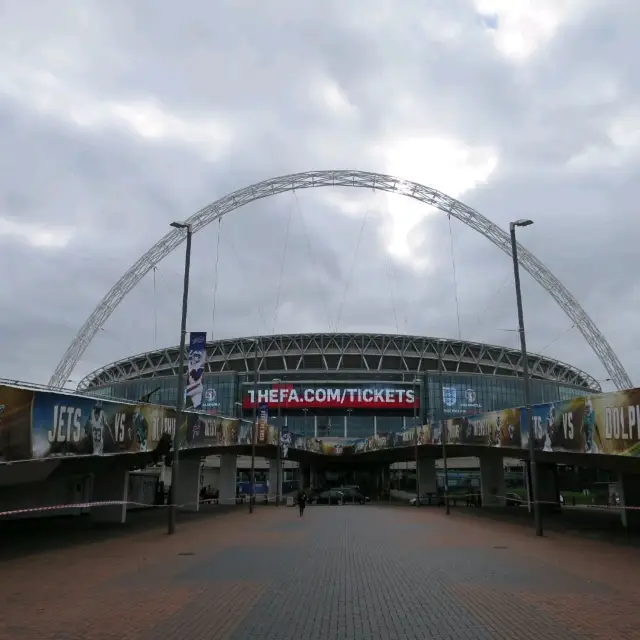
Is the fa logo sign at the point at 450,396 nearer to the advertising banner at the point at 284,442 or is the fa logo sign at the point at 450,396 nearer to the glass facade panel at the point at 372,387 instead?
the glass facade panel at the point at 372,387

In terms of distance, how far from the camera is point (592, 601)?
12.5m

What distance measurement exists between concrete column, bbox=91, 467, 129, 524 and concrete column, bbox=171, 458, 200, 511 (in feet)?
47.9

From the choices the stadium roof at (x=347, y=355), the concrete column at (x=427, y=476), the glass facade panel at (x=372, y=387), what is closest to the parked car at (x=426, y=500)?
the concrete column at (x=427, y=476)

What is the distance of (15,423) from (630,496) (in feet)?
92.9

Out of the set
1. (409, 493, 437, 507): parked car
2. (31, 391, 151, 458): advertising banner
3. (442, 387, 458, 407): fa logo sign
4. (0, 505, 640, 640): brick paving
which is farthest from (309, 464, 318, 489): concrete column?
(0, 505, 640, 640): brick paving

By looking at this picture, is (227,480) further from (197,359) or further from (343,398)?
(343,398)

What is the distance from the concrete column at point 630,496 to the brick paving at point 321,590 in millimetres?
8979

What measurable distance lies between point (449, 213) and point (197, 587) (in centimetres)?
7602

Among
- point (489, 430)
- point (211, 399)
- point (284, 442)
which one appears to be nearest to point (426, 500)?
point (284, 442)

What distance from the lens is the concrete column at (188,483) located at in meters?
47.2

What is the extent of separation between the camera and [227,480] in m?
58.9

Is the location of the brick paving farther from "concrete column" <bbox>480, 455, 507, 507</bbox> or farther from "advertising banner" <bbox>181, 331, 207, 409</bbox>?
"concrete column" <bbox>480, 455, 507, 507</bbox>


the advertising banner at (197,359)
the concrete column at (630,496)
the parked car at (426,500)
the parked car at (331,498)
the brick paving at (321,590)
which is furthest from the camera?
the parked car at (331,498)

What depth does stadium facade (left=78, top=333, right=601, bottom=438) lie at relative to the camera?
113062 millimetres
